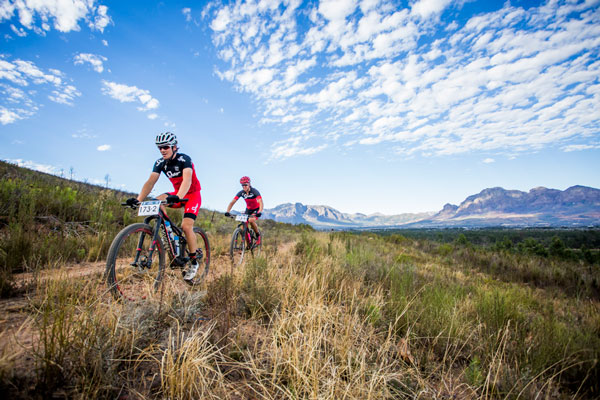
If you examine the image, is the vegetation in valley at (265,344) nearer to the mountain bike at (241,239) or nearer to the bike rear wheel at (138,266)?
the bike rear wheel at (138,266)

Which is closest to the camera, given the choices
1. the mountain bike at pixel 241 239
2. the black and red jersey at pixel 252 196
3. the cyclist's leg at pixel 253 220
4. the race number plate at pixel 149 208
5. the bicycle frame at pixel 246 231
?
the race number plate at pixel 149 208

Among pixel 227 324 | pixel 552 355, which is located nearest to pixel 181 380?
pixel 227 324

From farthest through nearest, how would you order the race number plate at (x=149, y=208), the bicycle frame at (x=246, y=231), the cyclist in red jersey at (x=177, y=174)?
1. the bicycle frame at (x=246, y=231)
2. the cyclist in red jersey at (x=177, y=174)
3. the race number plate at (x=149, y=208)

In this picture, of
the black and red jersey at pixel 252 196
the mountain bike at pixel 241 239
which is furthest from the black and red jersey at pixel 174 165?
the black and red jersey at pixel 252 196

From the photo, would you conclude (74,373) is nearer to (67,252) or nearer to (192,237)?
(192,237)

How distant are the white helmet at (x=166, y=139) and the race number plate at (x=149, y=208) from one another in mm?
1194

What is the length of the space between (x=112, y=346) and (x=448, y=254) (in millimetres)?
20215

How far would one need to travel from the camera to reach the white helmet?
4.28 metres

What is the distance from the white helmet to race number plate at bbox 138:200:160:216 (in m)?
1.19

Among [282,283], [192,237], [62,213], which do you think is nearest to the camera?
[282,283]

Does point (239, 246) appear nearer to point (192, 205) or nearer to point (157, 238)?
point (192, 205)

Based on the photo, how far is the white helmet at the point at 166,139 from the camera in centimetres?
428

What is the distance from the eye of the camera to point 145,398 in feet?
4.98

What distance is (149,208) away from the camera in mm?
3664
